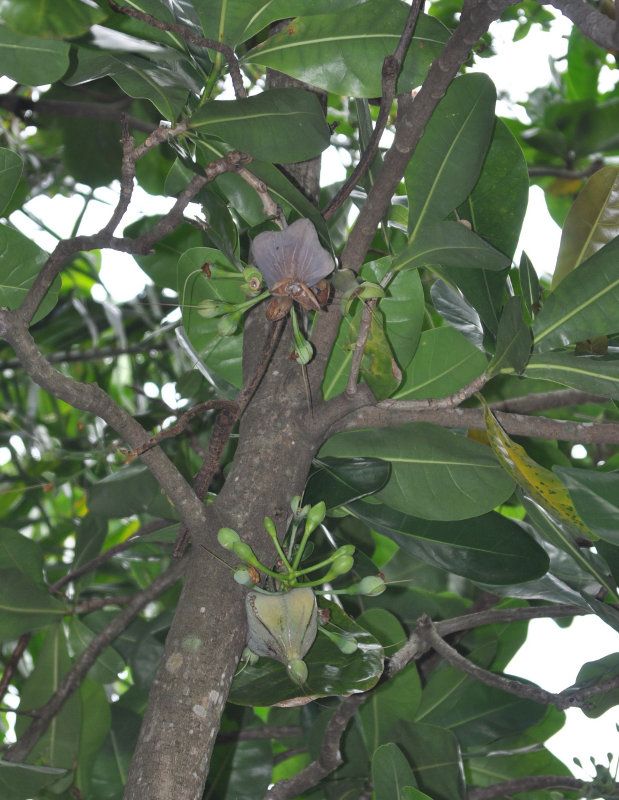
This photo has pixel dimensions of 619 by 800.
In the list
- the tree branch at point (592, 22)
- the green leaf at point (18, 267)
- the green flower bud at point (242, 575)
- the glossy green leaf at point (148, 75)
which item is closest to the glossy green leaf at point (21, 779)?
the green flower bud at point (242, 575)

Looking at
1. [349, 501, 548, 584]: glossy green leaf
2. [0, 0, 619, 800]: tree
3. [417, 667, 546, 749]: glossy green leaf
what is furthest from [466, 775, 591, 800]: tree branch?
[349, 501, 548, 584]: glossy green leaf

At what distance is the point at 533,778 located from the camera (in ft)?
3.06

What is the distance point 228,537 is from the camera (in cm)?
64

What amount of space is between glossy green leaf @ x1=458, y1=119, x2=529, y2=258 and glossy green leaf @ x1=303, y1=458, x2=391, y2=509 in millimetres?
264

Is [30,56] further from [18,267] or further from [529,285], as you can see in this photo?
[529,285]

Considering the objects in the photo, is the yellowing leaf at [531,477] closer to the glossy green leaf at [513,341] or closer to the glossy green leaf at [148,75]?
the glossy green leaf at [513,341]

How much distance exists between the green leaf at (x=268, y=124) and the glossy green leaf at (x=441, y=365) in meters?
0.25

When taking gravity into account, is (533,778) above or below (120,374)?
below

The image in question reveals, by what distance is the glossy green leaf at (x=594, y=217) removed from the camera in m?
0.82

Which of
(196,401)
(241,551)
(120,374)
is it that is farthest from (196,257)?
(120,374)

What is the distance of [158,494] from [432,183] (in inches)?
22.5

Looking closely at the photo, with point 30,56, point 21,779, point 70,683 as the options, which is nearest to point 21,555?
point 70,683

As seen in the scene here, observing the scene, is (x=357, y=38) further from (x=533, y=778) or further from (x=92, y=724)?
(x=92, y=724)

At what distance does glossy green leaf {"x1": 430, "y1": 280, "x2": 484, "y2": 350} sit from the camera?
816 mm
